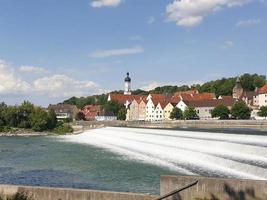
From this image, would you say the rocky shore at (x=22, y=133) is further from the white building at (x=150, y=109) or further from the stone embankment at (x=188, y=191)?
the stone embankment at (x=188, y=191)

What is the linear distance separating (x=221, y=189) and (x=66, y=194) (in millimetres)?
4912

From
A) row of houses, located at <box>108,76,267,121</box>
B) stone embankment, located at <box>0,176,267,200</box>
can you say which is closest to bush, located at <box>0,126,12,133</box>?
row of houses, located at <box>108,76,267,121</box>

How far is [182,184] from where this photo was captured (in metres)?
15.4

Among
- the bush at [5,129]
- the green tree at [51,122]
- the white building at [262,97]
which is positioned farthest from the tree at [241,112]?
the bush at [5,129]

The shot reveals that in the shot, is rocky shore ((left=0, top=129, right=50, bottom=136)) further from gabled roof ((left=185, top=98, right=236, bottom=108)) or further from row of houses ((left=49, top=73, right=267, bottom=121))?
Result: gabled roof ((left=185, top=98, right=236, bottom=108))

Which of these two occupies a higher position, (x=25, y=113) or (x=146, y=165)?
(x=25, y=113)

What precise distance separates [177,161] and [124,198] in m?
20.2

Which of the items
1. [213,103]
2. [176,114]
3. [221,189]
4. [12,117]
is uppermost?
[213,103]

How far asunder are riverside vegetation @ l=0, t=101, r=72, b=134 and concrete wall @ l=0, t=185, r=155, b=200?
287 ft

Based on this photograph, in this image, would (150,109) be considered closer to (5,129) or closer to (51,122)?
(51,122)

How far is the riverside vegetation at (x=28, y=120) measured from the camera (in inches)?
4240

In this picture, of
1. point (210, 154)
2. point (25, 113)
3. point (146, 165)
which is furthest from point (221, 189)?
point (25, 113)

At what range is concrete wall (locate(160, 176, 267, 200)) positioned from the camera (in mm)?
14211

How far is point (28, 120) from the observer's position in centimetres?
11269
